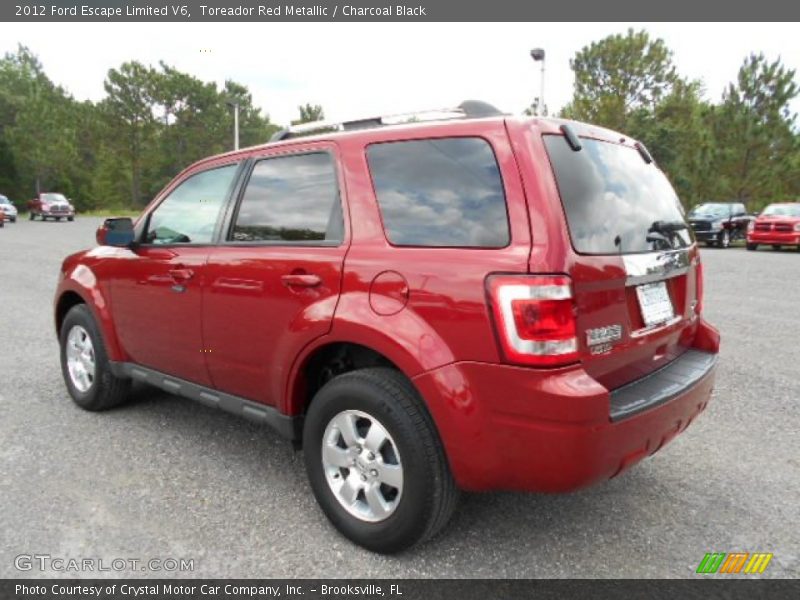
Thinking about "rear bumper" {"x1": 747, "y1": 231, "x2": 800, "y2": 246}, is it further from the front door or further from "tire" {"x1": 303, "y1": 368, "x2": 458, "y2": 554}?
"tire" {"x1": 303, "y1": 368, "x2": 458, "y2": 554}

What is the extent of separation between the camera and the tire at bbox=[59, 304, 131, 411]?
420 centimetres

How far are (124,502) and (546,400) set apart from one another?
2179mm

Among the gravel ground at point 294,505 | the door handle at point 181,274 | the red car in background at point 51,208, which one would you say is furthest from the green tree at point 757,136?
the red car in background at point 51,208

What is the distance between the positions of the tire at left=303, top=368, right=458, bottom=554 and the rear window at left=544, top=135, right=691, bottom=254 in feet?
3.06

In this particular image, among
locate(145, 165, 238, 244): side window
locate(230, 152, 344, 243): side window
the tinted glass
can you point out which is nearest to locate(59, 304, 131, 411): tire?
locate(145, 165, 238, 244): side window

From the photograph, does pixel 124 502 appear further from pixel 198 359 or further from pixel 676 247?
pixel 676 247

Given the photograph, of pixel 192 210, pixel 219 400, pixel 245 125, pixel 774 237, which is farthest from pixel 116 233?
pixel 245 125

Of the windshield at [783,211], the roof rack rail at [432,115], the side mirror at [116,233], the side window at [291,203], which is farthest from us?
the windshield at [783,211]

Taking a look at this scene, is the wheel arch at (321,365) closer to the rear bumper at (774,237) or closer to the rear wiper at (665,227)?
the rear wiper at (665,227)

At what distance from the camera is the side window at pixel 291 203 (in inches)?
114

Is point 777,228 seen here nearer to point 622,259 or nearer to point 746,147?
point 746,147

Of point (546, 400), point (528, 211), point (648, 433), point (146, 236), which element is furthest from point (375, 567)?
point (146, 236)

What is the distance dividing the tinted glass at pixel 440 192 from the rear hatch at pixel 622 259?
0.26 m

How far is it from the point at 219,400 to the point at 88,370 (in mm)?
1560
